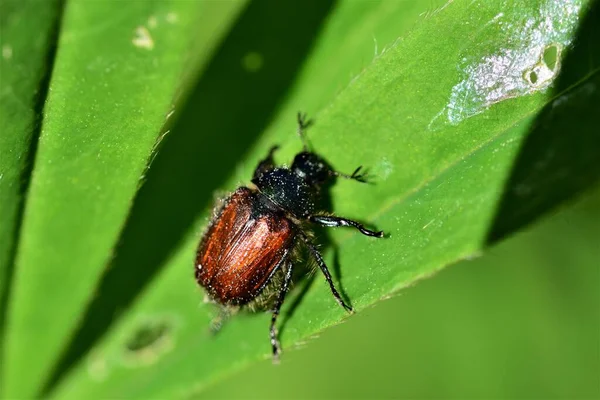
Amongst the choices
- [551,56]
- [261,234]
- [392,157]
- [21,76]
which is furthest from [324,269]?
[21,76]

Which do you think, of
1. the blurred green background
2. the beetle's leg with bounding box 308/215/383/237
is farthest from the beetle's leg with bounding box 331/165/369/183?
the blurred green background

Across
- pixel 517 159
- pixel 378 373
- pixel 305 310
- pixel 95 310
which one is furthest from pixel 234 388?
pixel 517 159

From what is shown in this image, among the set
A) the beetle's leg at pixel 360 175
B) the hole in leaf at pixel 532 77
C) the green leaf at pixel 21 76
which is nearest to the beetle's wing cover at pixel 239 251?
the beetle's leg at pixel 360 175

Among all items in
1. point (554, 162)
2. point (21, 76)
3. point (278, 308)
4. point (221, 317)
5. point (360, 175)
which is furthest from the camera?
point (221, 317)

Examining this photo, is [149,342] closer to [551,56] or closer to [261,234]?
[261,234]

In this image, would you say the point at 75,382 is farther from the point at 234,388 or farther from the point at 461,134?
the point at 461,134

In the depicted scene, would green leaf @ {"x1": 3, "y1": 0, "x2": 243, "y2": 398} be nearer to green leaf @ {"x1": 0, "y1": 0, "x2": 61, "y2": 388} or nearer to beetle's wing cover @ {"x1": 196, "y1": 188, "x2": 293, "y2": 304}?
green leaf @ {"x1": 0, "y1": 0, "x2": 61, "y2": 388}

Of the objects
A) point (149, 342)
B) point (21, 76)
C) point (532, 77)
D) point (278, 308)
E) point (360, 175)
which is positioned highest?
point (21, 76)
